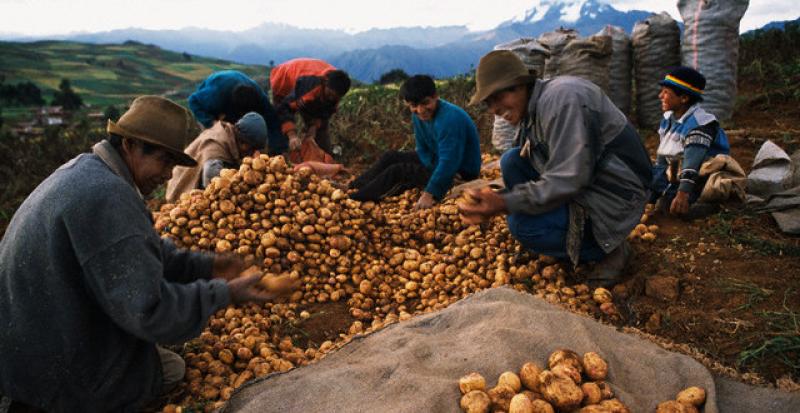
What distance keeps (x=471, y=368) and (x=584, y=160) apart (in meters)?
1.26

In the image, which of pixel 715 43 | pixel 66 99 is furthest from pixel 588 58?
pixel 66 99

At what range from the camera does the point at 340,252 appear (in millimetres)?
3613

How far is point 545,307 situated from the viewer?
2242 mm

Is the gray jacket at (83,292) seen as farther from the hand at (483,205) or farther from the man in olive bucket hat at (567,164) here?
the man in olive bucket hat at (567,164)

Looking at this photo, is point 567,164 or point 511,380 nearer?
point 511,380

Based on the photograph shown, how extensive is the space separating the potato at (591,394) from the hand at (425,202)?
105 inches

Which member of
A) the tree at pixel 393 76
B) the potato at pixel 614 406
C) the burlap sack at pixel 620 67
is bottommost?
the potato at pixel 614 406

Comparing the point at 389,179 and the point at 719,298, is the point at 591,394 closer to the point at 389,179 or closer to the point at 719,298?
the point at 719,298

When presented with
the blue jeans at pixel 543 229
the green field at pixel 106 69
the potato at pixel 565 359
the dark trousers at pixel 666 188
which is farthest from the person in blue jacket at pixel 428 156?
the green field at pixel 106 69

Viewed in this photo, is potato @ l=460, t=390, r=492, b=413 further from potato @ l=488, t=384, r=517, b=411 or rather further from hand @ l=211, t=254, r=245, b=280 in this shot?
hand @ l=211, t=254, r=245, b=280

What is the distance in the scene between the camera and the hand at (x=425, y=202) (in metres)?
4.30

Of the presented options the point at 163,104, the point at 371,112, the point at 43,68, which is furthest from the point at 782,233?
the point at 43,68

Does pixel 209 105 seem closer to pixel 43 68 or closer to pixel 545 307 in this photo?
pixel 545 307

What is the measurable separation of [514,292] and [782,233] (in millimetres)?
2115
